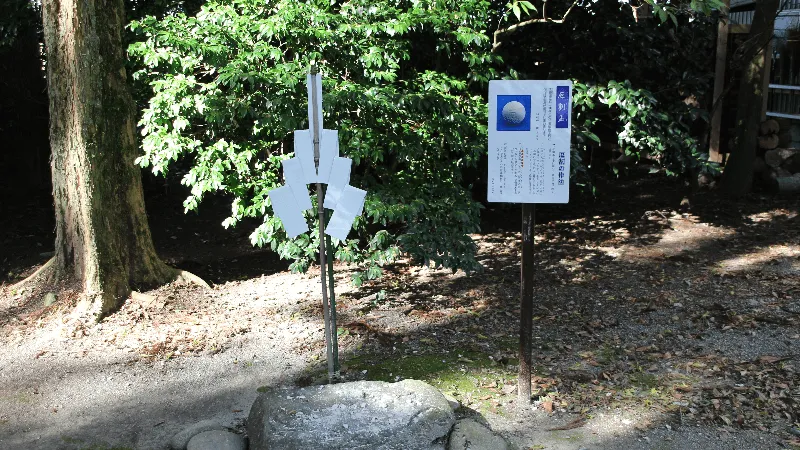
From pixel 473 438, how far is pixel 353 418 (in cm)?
67

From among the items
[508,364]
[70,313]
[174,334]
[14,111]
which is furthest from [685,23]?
[14,111]

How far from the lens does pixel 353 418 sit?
4145 mm

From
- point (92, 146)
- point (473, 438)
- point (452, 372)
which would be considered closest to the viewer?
point (473, 438)

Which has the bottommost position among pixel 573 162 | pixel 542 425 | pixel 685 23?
pixel 542 425

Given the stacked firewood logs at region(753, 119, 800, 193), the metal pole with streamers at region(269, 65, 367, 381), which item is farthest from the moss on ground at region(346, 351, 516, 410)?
the stacked firewood logs at region(753, 119, 800, 193)

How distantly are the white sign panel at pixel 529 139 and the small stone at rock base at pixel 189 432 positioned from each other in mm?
2208

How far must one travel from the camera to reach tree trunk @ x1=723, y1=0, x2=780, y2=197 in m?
9.72

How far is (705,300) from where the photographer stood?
265 inches

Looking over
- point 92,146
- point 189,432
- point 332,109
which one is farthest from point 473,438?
point 92,146

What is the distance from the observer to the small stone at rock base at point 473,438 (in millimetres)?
4074

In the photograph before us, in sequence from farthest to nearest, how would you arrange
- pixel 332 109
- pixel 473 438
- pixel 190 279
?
pixel 190 279 → pixel 332 109 → pixel 473 438

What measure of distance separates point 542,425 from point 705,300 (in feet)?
9.46

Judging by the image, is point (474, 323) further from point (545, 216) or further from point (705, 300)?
point (545, 216)

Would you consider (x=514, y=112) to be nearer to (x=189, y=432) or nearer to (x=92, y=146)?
(x=189, y=432)
